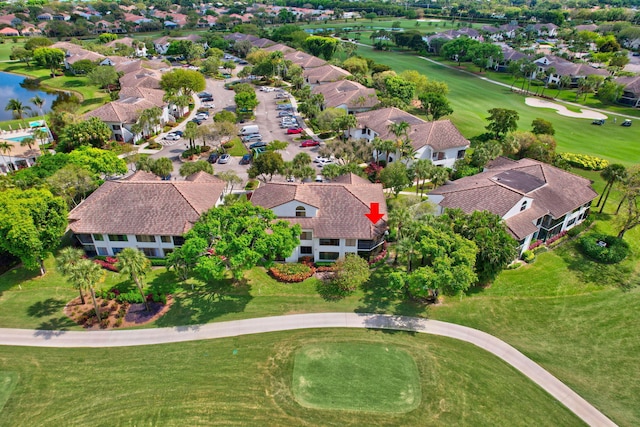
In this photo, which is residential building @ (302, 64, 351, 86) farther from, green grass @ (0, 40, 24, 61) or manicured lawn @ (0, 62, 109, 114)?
green grass @ (0, 40, 24, 61)

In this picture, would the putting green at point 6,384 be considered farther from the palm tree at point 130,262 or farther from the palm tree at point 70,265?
the palm tree at point 130,262

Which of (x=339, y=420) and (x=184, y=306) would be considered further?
(x=184, y=306)

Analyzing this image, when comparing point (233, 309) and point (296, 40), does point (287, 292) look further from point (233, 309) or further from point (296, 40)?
point (296, 40)

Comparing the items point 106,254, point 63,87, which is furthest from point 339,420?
point 63,87

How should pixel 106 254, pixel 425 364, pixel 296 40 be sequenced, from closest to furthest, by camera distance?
pixel 425 364 → pixel 106 254 → pixel 296 40

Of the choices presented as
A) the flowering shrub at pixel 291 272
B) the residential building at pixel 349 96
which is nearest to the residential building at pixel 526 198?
the flowering shrub at pixel 291 272

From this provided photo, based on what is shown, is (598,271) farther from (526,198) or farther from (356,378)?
(356,378)
